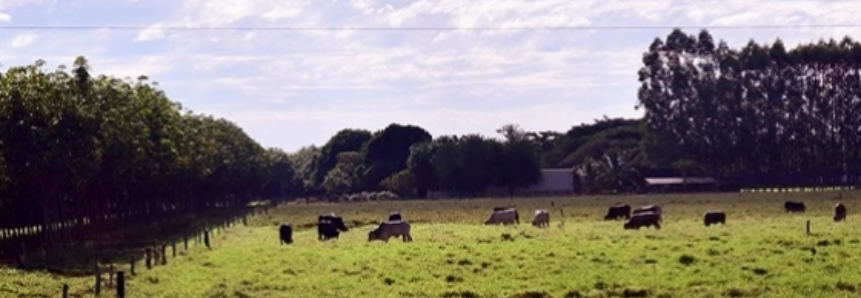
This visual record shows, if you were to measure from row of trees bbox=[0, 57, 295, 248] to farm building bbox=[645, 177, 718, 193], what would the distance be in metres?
58.0

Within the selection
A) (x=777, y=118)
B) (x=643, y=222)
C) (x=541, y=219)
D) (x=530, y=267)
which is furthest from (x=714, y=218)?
(x=777, y=118)

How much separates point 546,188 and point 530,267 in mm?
107866

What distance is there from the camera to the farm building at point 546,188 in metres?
136

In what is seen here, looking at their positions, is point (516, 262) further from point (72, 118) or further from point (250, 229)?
point (250, 229)

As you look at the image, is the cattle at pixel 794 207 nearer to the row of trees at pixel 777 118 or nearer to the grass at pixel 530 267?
the grass at pixel 530 267

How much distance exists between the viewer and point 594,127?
18550 centimetres

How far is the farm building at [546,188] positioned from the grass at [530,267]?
268 feet

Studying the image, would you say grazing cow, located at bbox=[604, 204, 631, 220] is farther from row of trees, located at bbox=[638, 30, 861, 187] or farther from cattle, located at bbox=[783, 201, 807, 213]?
row of trees, located at bbox=[638, 30, 861, 187]

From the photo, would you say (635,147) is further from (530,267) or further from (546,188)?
(530,267)

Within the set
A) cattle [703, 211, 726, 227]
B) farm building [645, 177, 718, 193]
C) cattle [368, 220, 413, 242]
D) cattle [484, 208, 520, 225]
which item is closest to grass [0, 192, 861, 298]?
cattle [368, 220, 413, 242]

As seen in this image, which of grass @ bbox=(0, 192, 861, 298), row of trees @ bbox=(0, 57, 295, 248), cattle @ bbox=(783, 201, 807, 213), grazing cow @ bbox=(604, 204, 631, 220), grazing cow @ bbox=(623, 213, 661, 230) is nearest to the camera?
grass @ bbox=(0, 192, 861, 298)

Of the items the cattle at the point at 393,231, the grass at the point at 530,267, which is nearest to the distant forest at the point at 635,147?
the cattle at the point at 393,231

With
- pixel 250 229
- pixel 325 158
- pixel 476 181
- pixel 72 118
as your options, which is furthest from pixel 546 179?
pixel 72 118

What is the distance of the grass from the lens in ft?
93.6
